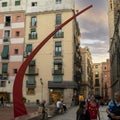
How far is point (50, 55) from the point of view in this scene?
171ft

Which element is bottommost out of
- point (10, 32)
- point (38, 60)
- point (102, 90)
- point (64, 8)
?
point (102, 90)

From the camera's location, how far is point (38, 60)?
172 feet

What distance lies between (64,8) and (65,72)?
11.2 meters

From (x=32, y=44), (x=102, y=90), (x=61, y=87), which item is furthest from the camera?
(x=102, y=90)

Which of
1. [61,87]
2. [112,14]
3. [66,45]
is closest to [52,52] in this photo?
[66,45]

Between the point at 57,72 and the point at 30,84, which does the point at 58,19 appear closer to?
the point at 57,72

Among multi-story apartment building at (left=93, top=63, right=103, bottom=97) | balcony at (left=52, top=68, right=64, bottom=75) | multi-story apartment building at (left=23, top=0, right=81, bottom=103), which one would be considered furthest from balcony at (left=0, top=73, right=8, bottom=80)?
multi-story apartment building at (left=93, top=63, right=103, bottom=97)

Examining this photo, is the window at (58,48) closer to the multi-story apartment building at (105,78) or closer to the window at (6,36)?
the window at (6,36)

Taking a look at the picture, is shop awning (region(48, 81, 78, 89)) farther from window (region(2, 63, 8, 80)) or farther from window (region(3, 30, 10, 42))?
window (region(3, 30, 10, 42))

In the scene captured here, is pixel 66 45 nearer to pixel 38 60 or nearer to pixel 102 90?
pixel 38 60

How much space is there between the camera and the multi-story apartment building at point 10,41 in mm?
52503

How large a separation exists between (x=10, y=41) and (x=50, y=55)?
7736mm

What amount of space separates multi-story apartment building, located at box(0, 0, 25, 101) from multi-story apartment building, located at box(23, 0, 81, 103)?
1.26 m

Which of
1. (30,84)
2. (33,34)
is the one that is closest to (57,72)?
(30,84)
